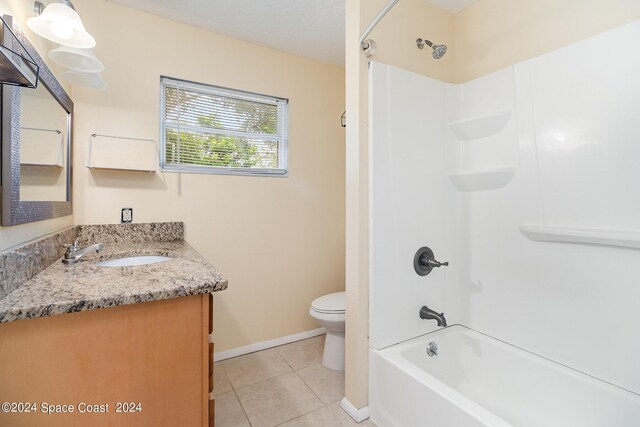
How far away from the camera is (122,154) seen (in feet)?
5.95

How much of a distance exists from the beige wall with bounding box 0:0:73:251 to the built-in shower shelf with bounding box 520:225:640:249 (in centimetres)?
225

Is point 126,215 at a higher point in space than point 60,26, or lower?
lower

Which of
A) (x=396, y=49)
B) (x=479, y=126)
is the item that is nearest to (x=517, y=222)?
(x=479, y=126)

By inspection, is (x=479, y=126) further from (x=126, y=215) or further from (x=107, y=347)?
(x=126, y=215)

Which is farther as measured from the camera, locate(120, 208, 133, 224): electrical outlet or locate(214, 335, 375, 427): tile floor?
locate(120, 208, 133, 224): electrical outlet

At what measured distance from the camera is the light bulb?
1095 millimetres

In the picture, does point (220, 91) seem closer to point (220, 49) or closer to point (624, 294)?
point (220, 49)

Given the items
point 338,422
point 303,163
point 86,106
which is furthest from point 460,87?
point 86,106

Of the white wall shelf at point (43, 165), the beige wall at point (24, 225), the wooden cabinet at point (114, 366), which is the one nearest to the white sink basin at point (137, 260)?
the beige wall at point (24, 225)

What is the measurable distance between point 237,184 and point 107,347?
5.11 feet

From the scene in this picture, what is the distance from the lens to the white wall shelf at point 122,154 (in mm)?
1749

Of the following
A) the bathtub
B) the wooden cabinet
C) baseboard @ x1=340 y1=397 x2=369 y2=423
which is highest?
the wooden cabinet

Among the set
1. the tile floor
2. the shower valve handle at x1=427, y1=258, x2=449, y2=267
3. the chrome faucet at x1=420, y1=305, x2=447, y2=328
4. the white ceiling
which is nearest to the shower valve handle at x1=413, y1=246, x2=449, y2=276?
the shower valve handle at x1=427, y1=258, x2=449, y2=267

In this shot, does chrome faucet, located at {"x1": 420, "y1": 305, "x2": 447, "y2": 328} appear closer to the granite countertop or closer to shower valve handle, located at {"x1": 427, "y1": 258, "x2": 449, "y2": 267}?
shower valve handle, located at {"x1": 427, "y1": 258, "x2": 449, "y2": 267}
